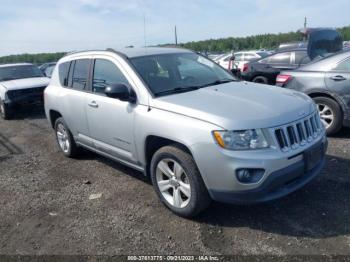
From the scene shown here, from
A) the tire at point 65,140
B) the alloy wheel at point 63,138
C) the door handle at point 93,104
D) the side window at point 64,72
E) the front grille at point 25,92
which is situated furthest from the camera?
the front grille at point 25,92

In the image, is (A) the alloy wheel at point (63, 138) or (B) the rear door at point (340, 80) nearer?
(B) the rear door at point (340, 80)

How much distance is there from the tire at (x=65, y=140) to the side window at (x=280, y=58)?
253 inches

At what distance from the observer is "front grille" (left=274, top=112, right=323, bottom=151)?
3.24 metres

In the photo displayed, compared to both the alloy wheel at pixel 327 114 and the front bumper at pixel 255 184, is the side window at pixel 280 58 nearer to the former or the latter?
the alloy wheel at pixel 327 114

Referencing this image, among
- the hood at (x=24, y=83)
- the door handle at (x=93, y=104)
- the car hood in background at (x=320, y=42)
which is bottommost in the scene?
the hood at (x=24, y=83)

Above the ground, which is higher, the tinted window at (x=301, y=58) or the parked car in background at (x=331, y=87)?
the tinted window at (x=301, y=58)

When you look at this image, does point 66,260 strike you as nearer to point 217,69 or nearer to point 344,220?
point 344,220

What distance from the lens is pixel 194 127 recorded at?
3.29m

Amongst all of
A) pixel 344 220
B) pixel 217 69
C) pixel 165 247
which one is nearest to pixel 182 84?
pixel 217 69

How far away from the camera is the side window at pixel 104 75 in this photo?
4305 millimetres

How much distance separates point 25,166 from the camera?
5871 mm

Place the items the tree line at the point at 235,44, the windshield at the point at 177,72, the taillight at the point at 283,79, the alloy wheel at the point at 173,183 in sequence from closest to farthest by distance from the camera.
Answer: the alloy wheel at the point at 173,183, the windshield at the point at 177,72, the taillight at the point at 283,79, the tree line at the point at 235,44

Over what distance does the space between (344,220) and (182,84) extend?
229cm

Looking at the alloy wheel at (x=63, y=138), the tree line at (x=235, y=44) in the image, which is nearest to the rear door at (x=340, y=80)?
the alloy wheel at (x=63, y=138)
